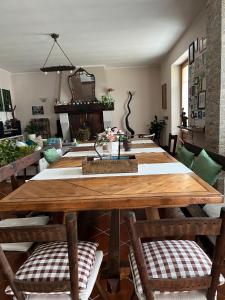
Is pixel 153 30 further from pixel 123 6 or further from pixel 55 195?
pixel 55 195

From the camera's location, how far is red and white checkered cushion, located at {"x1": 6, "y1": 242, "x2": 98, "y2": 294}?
3.53 ft

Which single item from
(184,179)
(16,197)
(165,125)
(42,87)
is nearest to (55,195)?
(16,197)

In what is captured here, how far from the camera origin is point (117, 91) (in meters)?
8.11

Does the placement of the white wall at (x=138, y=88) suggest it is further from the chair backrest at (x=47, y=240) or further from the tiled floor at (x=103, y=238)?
the chair backrest at (x=47, y=240)

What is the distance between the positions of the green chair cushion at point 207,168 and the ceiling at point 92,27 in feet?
7.87

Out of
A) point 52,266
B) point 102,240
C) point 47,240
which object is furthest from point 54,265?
point 102,240

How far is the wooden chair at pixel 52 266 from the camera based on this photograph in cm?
89

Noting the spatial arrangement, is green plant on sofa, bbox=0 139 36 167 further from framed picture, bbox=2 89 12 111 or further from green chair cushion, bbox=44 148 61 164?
framed picture, bbox=2 89 12 111

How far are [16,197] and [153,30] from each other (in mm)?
4146

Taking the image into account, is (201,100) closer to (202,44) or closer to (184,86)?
(202,44)

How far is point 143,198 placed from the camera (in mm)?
1346

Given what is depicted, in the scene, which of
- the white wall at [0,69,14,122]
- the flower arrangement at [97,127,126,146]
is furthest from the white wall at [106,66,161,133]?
the flower arrangement at [97,127,126,146]

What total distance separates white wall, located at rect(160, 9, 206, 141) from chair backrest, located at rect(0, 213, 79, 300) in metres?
3.85

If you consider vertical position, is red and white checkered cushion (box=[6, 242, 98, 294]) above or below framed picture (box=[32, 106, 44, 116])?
below
